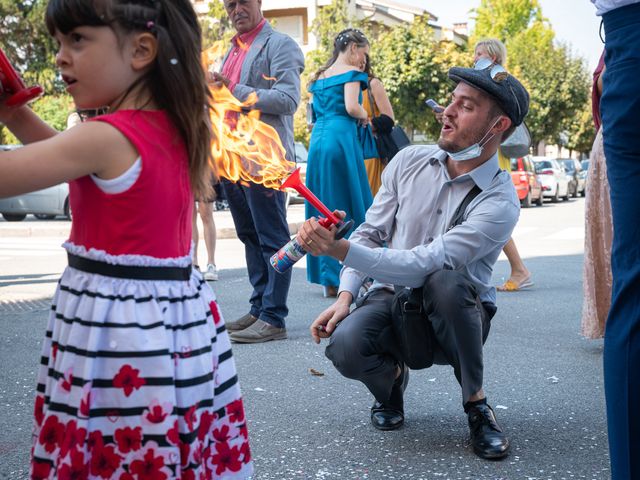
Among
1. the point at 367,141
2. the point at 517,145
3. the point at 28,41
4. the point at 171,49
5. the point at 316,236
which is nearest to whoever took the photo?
the point at 171,49

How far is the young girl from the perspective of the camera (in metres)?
1.89

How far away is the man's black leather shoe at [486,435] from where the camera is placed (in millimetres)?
3320

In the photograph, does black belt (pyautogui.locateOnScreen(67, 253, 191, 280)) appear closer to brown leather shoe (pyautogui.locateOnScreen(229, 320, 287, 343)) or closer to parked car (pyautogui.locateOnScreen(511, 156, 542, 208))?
brown leather shoe (pyautogui.locateOnScreen(229, 320, 287, 343))

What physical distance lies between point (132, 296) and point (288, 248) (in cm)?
111

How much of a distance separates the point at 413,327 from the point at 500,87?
108 cm

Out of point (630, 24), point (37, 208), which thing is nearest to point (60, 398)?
point (630, 24)

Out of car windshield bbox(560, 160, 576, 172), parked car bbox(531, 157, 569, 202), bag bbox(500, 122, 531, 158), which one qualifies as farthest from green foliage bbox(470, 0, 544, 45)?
bag bbox(500, 122, 531, 158)

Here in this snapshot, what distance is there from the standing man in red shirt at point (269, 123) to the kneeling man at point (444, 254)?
1669mm

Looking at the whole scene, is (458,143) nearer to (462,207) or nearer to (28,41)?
(462,207)

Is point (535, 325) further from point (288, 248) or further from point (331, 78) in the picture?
point (288, 248)

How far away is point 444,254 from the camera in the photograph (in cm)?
346

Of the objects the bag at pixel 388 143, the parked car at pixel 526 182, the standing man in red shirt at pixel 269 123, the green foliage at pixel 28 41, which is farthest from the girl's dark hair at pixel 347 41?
the green foliage at pixel 28 41

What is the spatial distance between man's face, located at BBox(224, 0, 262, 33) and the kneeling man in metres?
2.05

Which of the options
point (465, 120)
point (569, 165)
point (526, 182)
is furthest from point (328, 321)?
point (569, 165)
